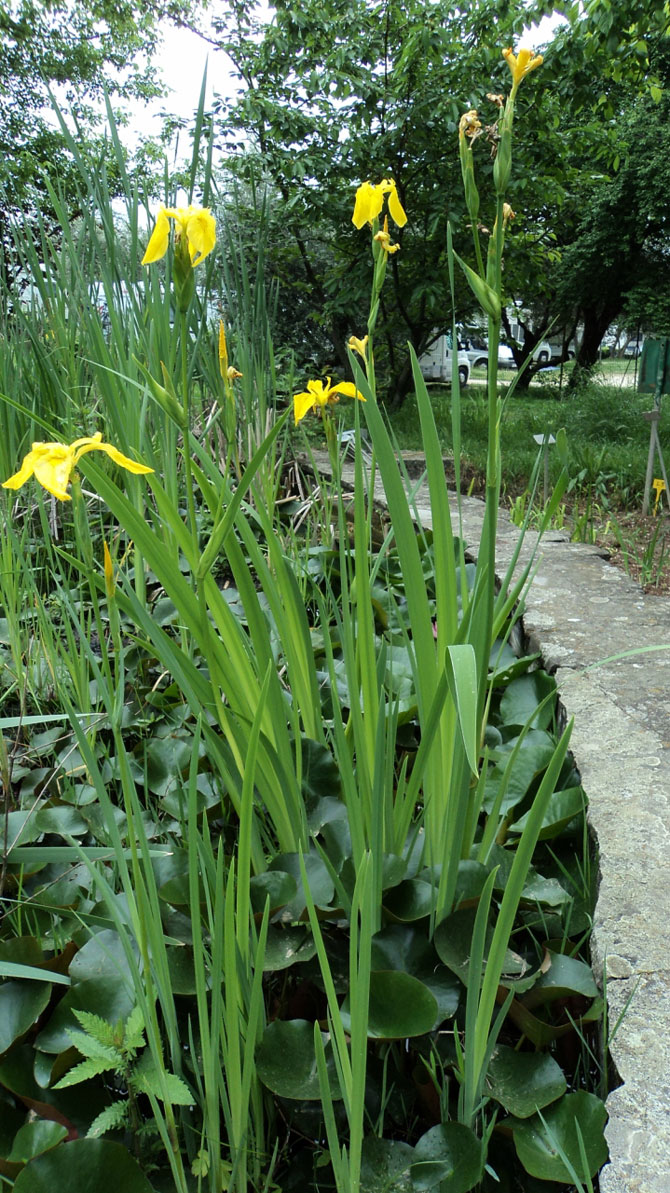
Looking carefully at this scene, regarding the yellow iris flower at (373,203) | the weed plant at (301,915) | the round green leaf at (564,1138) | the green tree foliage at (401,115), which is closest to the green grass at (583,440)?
the green tree foliage at (401,115)

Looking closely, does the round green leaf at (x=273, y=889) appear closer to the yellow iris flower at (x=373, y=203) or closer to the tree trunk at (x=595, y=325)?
the yellow iris flower at (x=373, y=203)

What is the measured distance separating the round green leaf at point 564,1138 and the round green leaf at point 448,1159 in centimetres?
5

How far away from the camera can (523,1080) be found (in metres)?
0.66

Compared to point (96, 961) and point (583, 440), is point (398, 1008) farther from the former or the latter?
point (583, 440)

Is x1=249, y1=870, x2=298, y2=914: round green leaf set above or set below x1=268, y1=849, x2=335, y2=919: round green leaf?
above

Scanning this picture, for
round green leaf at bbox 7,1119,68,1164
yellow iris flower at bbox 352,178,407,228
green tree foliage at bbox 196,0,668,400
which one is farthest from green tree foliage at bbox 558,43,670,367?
round green leaf at bbox 7,1119,68,1164

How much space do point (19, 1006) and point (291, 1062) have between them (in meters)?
0.26

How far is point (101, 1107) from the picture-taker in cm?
65

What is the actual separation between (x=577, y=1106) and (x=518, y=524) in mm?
2071

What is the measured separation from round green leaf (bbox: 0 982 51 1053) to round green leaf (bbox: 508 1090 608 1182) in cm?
43

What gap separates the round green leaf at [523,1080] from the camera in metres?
0.62

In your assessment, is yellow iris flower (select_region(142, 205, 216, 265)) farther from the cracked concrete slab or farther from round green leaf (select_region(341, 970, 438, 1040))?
round green leaf (select_region(341, 970, 438, 1040))

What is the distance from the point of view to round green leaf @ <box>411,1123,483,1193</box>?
57 cm

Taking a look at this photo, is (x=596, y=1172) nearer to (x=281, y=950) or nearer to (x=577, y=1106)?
(x=577, y=1106)
